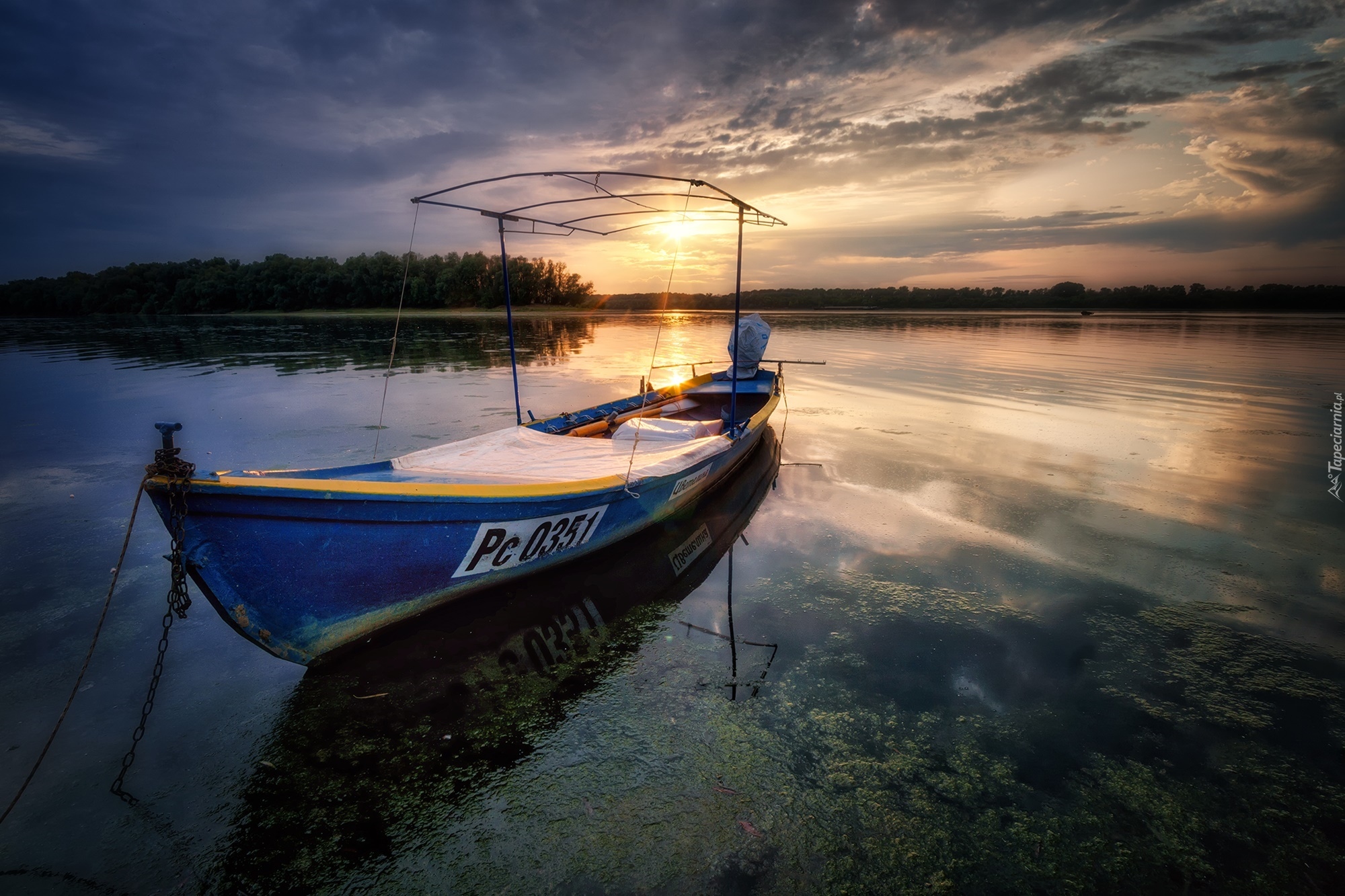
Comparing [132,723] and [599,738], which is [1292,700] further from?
[132,723]

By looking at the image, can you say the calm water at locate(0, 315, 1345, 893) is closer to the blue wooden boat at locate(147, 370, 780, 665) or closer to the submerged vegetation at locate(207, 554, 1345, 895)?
the submerged vegetation at locate(207, 554, 1345, 895)

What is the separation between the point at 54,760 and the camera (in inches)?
142

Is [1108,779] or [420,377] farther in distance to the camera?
[420,377]

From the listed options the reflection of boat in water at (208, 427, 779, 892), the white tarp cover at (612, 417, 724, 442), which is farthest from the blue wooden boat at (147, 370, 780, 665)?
the white tarp cover at (612, 417, 724, 442)

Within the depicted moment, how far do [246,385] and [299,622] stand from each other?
17972 mm

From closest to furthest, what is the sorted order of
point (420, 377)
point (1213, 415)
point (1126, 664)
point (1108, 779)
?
point (1108, 779) → point (1126, 664) → point (1213, 415) → point (420, 377)

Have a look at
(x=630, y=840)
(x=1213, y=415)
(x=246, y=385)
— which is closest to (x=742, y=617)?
(x=630, y=840)

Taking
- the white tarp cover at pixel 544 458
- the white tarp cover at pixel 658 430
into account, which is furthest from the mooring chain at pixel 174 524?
the white tarp cover at pixel 658 430

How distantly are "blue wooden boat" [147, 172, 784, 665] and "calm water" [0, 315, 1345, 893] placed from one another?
1.58ft

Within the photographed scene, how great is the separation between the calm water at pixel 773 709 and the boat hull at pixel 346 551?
1.36ft

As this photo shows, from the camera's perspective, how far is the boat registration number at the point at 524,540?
503cm

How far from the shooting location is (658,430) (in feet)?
27.0

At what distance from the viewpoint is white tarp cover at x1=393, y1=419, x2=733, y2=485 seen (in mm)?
5773

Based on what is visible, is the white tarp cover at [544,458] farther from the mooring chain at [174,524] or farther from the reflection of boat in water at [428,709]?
the mooring chain at [174,524]
